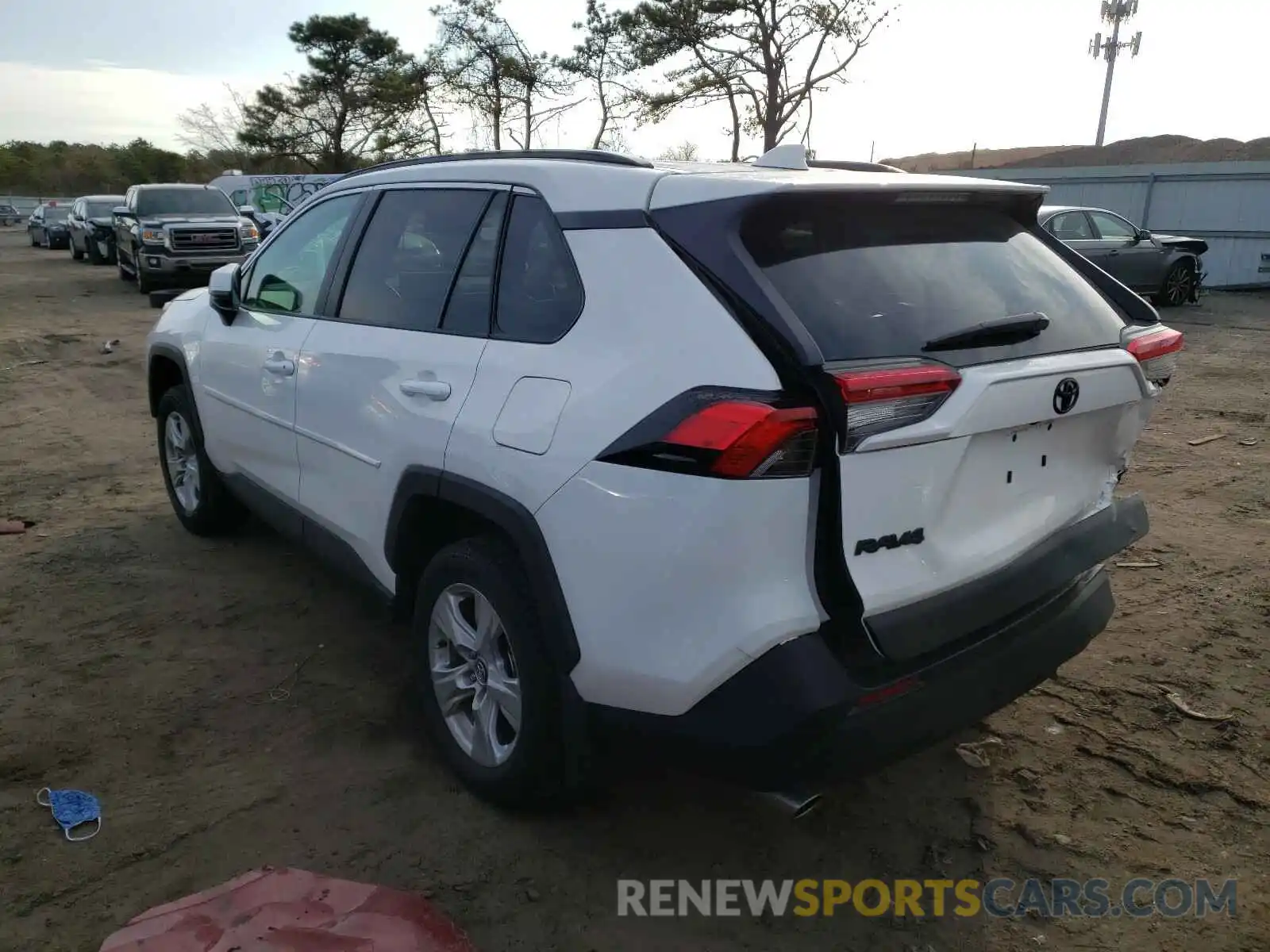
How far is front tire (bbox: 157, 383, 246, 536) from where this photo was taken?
480 centimetres

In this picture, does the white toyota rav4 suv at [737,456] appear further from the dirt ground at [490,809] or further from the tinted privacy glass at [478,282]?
the dirt ground at [490,809]

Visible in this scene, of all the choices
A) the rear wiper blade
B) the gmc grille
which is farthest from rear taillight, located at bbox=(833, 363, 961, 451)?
the gmc grille

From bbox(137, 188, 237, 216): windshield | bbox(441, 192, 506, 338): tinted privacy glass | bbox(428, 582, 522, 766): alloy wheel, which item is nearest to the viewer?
bbox(428, 582, 522, 766): alloy wheel

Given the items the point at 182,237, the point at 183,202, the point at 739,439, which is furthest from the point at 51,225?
the point at 739,439

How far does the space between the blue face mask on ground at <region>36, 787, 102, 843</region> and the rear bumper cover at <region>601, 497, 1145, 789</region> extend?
1.67 metres

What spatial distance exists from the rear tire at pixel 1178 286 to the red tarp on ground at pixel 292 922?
56.6 ft

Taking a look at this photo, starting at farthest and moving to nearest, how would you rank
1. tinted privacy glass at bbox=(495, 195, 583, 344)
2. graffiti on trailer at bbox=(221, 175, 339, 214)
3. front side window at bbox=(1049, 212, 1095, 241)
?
graffiti on trailer at bbox=(221, 175, 339, 214) < front side window at bbox=(1049, 212, 1095, 241) < tinted privacy glass at bbox=(495, 195, 583, 344)

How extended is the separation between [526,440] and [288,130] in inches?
1767

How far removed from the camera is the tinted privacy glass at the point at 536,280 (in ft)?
8.27

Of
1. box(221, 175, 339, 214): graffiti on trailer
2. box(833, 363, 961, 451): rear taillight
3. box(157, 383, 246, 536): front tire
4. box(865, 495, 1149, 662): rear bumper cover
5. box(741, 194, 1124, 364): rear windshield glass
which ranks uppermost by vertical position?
box(221, 175, 339, 214): graffiti on trailer

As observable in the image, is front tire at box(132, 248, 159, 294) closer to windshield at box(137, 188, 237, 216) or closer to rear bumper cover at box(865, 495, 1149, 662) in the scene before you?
windshield at box(137, 188, 237, 216)

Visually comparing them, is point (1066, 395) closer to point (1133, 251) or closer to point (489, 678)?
point (489, 678)

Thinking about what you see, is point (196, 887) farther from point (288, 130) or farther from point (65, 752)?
point (288, 130)

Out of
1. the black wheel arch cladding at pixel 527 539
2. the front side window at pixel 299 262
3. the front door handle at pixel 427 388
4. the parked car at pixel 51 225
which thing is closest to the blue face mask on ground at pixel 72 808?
the black wheel arch cladding at pixel 527 539
